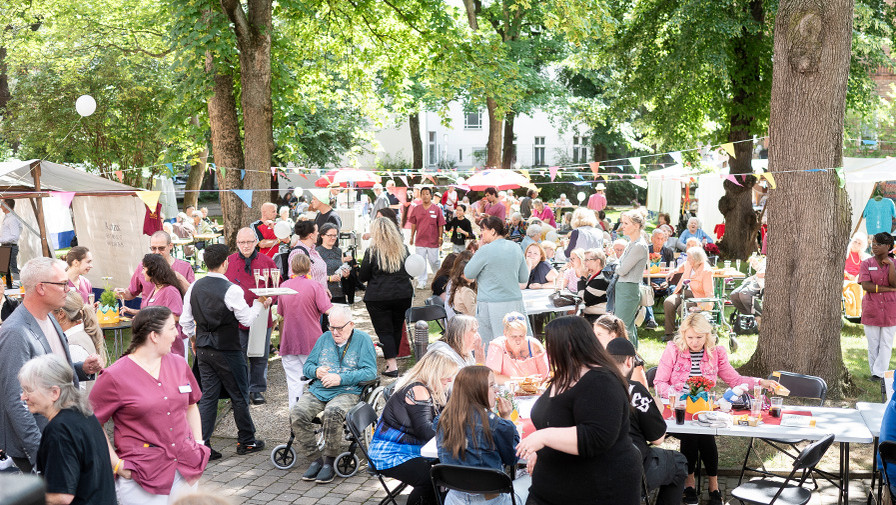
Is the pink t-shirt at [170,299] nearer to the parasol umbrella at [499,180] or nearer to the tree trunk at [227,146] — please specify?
the tree trunk at [227,146]

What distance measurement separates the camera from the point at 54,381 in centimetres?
350

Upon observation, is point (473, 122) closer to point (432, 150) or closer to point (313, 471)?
point (432, 150)

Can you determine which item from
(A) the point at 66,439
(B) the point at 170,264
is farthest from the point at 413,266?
(A) the point at 66,439

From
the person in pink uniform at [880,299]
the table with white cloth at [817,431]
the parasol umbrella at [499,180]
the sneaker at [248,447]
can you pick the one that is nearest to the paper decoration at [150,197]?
the sneaker at [248,447]

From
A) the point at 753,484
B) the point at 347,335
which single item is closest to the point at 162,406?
the point at 347,335

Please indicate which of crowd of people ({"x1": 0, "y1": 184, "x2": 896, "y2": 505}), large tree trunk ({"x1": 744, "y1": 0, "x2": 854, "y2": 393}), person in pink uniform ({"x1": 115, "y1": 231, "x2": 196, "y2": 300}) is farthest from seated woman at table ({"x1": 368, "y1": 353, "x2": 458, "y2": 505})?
large tree trunk ({"x1": 744, "y1": 0, "x2": 854, "y2": 393})

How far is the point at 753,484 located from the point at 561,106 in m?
28.0

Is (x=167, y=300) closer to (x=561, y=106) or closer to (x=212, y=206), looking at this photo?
(x=561, y=106)

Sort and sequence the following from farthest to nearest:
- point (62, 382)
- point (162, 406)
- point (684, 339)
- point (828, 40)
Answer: point (828, 40) < point (684, 339) < point (162, 406) < point (62, 382)

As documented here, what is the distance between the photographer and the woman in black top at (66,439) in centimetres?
339

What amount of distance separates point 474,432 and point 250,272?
435 centimetres

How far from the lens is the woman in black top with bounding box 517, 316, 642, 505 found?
138 inches

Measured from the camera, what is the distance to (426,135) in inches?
1895

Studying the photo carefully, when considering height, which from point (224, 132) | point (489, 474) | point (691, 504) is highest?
point (224, 132)
